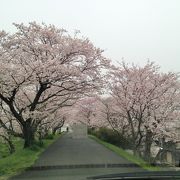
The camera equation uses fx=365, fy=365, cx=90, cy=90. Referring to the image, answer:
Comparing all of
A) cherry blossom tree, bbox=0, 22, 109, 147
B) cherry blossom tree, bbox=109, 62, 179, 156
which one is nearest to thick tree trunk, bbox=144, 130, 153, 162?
cherry blossom tree, bbox=109, 62, 179, 156

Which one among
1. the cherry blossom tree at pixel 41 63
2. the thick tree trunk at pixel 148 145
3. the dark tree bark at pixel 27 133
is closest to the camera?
the cherry blossom tree at pixel 41 63

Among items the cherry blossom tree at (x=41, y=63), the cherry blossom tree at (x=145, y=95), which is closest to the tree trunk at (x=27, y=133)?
the cherry blossom tree at (x=41, y=63)

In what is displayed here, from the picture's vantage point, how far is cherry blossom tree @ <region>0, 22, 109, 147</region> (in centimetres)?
1778

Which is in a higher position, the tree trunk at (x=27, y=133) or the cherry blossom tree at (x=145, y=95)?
the cherry blossom tree at (x=145, y=95)

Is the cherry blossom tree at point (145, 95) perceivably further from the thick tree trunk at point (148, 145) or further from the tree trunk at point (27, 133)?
the tree trunk at point (27, 133)

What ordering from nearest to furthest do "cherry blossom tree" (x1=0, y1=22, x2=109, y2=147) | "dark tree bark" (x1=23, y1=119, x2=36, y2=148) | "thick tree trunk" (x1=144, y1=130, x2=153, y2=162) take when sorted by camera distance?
"cherry blossom tree" (x1=0, y1=22, x2=109, y2=147) < "dark tree bark" (x1=23, y1=119, x2=36, y2=148) < "thick tree trunk" (x1=144, y1=130, x2=153, y2=162)

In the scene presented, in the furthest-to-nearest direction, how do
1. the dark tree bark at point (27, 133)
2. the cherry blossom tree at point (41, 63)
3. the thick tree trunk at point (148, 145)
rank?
the thick tree trunk at point (148, 145)
the dark tree bark at point (27, 133)
the cherry blossom tree at point (41, 63)

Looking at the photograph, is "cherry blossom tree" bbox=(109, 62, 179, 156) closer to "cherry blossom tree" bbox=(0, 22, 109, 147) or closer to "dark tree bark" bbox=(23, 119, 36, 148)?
"cherry blossom tree" bbox=(0, 22, 109, 147)

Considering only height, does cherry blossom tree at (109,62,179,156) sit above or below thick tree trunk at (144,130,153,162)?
above

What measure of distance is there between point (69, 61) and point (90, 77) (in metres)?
1.59

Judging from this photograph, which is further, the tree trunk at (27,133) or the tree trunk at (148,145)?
the tree trunk at (148,145)

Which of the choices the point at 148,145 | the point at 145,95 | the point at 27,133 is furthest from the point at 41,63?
the point at 148,145

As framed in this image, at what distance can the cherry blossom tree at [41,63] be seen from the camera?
700 inches

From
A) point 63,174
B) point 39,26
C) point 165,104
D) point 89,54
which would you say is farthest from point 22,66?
point 165,104
